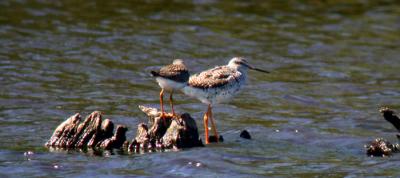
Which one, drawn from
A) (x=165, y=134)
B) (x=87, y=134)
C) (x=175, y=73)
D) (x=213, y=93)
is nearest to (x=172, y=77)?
(x=175, y=73)

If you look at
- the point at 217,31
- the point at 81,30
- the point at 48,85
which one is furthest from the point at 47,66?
the point at 217,31

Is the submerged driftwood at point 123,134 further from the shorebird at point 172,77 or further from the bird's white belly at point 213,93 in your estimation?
the bird's white belly at point 213,93

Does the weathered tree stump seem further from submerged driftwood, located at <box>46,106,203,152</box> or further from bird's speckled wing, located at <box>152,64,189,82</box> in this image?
bird's speckled wing, located at <box>152,64,189,82</box>

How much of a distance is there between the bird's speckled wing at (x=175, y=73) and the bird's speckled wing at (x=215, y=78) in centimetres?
27

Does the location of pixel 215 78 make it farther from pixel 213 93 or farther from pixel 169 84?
pixel 169 84

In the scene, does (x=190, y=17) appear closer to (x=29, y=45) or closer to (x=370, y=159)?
(x=29, y=45)

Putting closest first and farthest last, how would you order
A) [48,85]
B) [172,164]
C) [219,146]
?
1. [172,164]
2. [219,146]
3. [48,85]

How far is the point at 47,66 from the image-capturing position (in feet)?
61.4

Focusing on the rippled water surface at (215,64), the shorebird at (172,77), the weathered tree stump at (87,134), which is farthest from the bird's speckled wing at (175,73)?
the rippled water surface at (215,64)

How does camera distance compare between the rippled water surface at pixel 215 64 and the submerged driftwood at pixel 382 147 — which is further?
the submerged driftwood at pixel 382 147

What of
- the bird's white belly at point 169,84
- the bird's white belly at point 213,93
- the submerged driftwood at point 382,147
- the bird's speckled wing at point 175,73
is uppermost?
the bird's speckled wing at point 175,73

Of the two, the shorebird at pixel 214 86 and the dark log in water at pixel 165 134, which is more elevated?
the shorebird at pixel 214 86

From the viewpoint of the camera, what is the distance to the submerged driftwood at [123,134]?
1279cm

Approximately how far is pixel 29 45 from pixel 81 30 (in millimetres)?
1830
